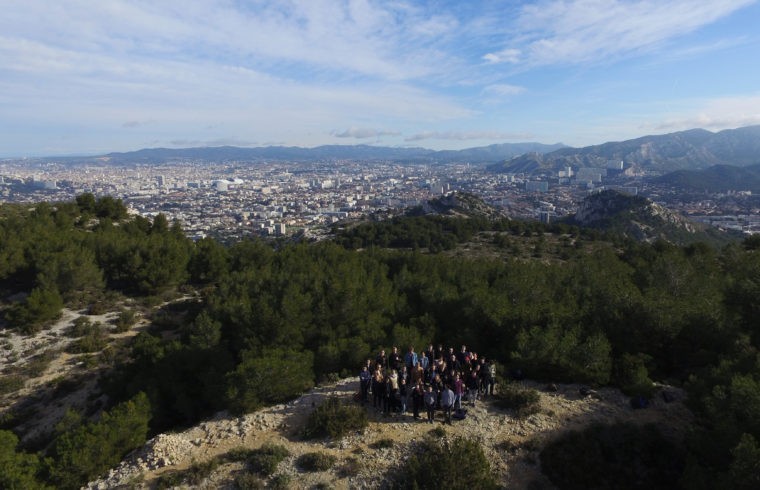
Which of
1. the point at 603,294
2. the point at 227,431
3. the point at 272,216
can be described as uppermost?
the point at 603,294

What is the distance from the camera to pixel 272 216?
107 m

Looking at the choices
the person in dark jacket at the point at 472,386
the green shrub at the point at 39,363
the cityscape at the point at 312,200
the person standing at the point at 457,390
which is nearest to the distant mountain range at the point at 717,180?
the cityscape at the point at 312,200

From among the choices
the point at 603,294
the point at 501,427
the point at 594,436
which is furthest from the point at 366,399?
the point at 603,294

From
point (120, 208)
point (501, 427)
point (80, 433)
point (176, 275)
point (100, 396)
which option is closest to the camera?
point (80, 433)

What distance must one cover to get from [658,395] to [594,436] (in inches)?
116

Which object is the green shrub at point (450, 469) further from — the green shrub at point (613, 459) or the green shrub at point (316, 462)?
the green shrub at point (613, 459)

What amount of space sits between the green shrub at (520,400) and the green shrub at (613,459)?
1032 millimetres

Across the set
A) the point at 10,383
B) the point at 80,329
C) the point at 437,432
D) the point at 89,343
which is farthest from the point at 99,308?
the point at 437,432

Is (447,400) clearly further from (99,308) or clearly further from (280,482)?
(99,308)

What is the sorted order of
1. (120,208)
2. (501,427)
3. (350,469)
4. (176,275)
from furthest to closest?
(120,208)
(176,275)
(501,427)
(350,469)

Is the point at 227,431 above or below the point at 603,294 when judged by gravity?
below

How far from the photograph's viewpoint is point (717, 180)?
156375 millimetres

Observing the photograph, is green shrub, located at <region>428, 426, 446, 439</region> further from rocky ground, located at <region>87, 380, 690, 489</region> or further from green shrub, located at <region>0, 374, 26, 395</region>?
green shrub, located at <region>0, 374, 26, 395</region>

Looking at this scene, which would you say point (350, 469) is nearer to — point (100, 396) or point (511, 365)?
point (511, 365)
